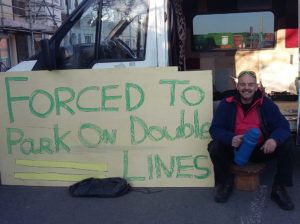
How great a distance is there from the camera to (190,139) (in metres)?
3.74

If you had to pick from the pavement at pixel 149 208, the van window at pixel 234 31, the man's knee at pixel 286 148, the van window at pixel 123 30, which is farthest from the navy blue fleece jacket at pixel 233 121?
the van window at pixel 234 31

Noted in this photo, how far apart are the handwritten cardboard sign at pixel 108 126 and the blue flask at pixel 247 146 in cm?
51

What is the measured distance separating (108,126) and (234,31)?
2.92m

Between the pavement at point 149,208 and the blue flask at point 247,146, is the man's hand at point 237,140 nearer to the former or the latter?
the blue flask at point 247,146

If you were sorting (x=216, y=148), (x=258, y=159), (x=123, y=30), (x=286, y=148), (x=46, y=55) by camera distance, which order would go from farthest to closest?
(x=123, y=30) → (x=46, y=55) → (x=258, y=159) → (x=216, y=148) → (x=286, y=148)

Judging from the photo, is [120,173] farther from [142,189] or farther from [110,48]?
[110,48]

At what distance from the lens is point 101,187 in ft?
12.1

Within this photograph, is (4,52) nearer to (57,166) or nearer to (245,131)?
(57,166)

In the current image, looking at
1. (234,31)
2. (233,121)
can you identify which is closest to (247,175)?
(233,121)

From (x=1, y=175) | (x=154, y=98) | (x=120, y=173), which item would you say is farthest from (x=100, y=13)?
(x=1, y=175)

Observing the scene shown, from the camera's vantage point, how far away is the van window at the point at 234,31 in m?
5.59

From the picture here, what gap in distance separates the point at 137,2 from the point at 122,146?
64.7 inches

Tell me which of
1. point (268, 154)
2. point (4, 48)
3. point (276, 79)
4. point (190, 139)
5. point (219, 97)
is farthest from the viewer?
point (4, 48)

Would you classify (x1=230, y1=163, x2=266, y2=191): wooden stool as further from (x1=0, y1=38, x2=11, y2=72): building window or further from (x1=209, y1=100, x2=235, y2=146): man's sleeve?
(x1=0, y1=38, x2=11, y2=72): building window
